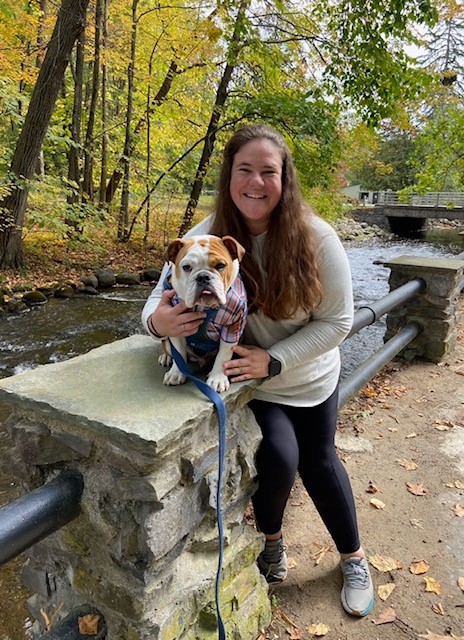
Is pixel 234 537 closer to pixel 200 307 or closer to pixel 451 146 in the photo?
pixel 200 307

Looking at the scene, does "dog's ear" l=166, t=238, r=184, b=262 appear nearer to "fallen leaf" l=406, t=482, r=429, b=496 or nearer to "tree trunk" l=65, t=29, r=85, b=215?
"fallen leaf" l=406, t=482, r=429, b=496

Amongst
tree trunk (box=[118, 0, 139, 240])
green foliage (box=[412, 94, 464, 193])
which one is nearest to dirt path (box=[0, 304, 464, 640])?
green foliage (box=[412, 94, 464, 193])

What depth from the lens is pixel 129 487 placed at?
1171mm

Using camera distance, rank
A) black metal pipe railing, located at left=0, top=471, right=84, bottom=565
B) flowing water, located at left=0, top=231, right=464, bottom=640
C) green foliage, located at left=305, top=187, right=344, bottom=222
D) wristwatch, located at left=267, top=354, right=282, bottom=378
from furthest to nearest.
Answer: green foliage, located at left=305, top=187, right=344, bottom=222
flowing water, located at left=0, top=231, right=464, bottom=640
wristwatch, located at left=267, top=354, right=282, bottom=378
black metal pipe railing, located at left=0, top=471, right=84, bottom=565

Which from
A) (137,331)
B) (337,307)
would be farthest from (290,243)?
(137,331)

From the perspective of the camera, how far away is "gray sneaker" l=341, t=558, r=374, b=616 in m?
1.89

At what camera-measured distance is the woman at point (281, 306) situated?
1656 millimetres

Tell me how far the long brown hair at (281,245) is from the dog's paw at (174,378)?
40 centimetres

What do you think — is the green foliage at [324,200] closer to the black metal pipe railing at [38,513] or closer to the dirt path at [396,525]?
the dirt path at [396,525]

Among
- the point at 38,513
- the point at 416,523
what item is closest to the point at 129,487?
the point at 38,513

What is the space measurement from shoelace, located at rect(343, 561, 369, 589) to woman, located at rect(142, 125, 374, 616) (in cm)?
6

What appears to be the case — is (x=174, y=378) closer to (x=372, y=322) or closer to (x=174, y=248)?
(x=174, y=248)

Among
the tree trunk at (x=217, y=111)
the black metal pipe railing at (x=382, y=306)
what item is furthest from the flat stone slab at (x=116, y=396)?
the tree trunk at (x=217, y=111)

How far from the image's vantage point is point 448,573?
82.1 inches
